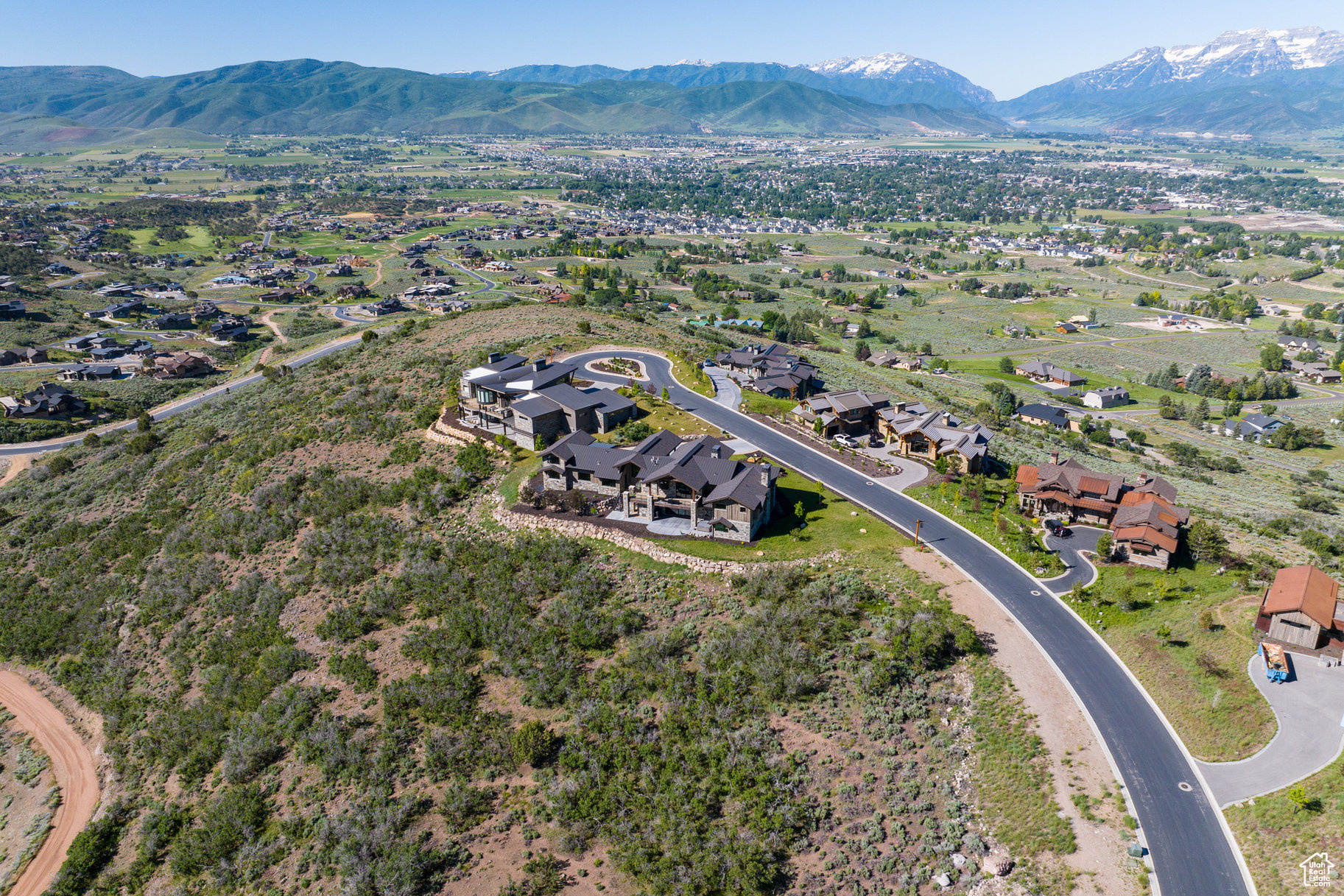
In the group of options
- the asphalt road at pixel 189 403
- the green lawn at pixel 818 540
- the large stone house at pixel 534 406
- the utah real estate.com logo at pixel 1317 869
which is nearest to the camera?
the utah real estate.com logo at pixel 1317 869

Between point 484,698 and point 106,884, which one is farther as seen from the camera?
point 484,698

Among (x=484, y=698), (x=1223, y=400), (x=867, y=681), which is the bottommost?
(x=1223, y=400)

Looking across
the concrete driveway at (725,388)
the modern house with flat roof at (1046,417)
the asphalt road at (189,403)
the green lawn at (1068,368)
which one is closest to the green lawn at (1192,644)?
the concrete driveway at (725,388)

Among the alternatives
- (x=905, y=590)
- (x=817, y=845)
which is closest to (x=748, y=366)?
(x=905, y=590)

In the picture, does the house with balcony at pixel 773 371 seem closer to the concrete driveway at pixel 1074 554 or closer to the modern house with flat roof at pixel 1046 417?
the modern house with flat roof at pixel 1046 417

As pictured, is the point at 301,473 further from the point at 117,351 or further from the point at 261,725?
the point at 117,351

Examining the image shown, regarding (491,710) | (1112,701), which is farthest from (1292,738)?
(491,710)
